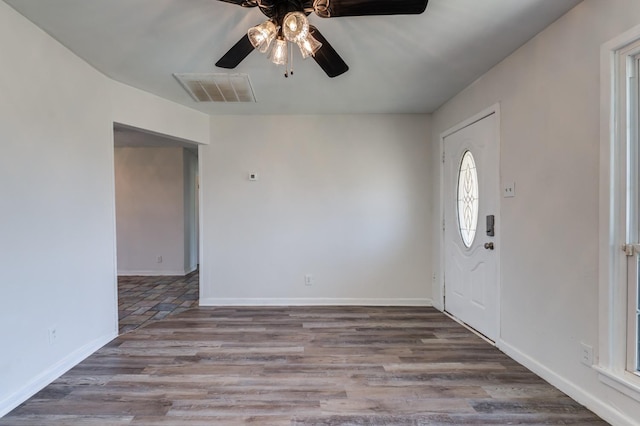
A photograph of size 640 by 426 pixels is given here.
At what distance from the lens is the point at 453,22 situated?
1959 mm

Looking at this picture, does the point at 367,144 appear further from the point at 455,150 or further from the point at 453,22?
the point at 453,22

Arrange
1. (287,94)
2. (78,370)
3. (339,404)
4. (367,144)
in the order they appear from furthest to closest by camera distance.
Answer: (367,144) → (287,94) → (78,370) → (339,404)

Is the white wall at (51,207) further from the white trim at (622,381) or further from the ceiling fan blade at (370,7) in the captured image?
the white trim at (622,381)

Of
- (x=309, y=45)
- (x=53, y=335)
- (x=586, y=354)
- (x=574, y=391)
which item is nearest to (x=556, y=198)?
(x=586, y=354)

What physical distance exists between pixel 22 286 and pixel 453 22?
129 inches

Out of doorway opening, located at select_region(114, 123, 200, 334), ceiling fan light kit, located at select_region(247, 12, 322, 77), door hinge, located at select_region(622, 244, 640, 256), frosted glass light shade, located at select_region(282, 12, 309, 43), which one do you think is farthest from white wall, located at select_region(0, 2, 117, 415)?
door hinge, located at select_region(622, 244, 640, 256)

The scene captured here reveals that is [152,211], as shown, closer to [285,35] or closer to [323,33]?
[323,33]

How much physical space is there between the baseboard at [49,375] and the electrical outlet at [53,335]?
0.57ft

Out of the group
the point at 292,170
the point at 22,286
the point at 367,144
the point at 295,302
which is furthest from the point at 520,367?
the point at 22,286

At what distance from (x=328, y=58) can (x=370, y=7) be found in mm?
483

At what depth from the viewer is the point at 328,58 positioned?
1.94m

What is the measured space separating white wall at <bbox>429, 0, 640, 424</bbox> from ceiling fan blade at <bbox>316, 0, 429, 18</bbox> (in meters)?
1.14

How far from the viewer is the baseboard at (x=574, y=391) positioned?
166 cm

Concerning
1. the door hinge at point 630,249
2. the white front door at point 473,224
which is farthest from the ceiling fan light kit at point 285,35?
the door hinge at point 630,249
